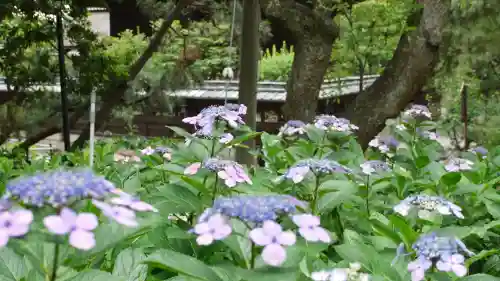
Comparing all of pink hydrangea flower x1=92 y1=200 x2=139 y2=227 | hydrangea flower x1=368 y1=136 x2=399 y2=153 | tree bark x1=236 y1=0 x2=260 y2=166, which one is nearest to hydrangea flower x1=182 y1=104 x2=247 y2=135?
pink hydrangea flower x1=92 y1=200 x2=139 y2=227

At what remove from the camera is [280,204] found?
623 millimetres

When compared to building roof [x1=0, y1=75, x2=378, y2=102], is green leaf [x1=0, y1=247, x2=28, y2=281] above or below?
above

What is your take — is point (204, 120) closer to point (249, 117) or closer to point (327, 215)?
point (327, 215)

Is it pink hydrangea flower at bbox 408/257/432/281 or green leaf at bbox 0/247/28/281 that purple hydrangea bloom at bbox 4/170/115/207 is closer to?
green leaf at bbox 0/247/28/281

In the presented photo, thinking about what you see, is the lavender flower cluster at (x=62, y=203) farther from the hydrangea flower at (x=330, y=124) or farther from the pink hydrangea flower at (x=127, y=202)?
the hydrangea flower at (x=330, y=124)

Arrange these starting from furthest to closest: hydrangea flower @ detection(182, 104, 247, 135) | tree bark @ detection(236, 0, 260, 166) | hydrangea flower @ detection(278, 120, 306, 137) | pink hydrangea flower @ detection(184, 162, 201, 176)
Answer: tree bark @ detection(236, 0, 260, 166), hydrangea flower @ detection(278, 120, 306, 137), hydrangea flower @ detection(182, 104, 247, 135), pink hydrangea flower @ detection(184, 162, 201, 176)

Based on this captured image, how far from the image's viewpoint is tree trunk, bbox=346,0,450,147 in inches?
146

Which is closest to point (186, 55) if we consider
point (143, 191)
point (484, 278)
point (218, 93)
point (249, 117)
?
point (249, 117)

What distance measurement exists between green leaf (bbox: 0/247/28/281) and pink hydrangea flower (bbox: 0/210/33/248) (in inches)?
6.6

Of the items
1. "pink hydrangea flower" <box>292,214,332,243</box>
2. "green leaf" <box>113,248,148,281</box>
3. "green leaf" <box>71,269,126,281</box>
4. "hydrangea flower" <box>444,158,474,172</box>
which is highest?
"pink hydrangea flower" <box>292,214,332,243</box>

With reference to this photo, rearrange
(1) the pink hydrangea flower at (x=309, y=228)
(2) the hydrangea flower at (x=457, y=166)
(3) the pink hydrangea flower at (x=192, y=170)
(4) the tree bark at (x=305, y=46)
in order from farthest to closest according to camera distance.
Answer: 1. (4) the tree bark at (x=305, y=46)
2. (2) the hydrangea flower at (x=457, y=166)
3. (3) the pink hydrangea flower at (x=192, y=170)
4. (1) the pink hydrangea flower at (x=309, y=228)

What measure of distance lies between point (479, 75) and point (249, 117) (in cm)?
270

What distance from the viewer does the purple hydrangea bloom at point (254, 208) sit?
1.97 feet

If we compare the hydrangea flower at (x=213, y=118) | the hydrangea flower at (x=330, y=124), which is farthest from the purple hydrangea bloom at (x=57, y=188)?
the hydrangea flower at (x=330, y=124)
